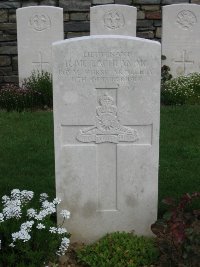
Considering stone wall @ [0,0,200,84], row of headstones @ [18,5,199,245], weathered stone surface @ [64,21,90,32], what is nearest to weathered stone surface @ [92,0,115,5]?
stone wall @ [0,0,200,84]

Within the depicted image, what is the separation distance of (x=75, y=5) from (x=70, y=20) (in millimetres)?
297

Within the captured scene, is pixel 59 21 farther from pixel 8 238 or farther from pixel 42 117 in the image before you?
pixel 8 238

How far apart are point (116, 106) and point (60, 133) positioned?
425 millimetres

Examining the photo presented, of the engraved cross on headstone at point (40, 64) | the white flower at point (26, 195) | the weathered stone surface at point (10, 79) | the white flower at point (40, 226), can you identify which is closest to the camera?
the white flower at point (40, 226)

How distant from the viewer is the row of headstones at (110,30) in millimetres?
8234

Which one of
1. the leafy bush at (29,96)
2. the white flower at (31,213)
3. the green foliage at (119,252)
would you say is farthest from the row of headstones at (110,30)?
the white flower at (31,213)

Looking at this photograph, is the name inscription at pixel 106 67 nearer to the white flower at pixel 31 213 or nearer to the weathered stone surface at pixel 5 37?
the white flower at pixel 31 213

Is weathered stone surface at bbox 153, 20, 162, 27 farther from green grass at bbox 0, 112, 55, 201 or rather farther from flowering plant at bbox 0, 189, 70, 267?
flowering plant at bbox 0, 189, 70, 267

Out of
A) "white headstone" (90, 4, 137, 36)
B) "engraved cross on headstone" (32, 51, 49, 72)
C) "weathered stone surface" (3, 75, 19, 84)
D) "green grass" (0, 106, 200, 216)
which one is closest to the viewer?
"green grass" (0, 106, 200, 216)

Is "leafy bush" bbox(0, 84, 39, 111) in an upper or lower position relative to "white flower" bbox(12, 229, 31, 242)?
upper

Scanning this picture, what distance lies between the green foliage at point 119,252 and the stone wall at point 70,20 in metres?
6.67

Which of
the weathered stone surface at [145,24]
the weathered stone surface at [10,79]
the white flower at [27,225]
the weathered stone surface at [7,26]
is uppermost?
the weathered stone surface at [145,24]

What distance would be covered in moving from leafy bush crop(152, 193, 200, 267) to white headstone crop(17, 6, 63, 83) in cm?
547

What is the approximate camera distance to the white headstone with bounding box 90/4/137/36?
27.8 ft
